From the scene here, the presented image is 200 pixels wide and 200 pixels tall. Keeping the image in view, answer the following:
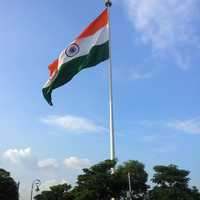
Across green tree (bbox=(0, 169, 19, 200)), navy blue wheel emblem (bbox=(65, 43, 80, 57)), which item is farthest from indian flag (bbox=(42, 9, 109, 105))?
green tree (bbox=(0, 169, 19, 200))

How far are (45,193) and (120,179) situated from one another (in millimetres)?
31159

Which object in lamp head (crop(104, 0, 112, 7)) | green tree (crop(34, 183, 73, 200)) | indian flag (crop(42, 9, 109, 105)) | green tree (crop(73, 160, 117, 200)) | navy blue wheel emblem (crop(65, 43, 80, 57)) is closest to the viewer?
indian flag (crop(42, 9, 109, 105))

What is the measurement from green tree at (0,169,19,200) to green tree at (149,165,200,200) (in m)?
33.3

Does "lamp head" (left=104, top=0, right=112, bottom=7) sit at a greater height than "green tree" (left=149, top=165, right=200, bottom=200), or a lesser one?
greater

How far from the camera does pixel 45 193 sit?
7006 cm

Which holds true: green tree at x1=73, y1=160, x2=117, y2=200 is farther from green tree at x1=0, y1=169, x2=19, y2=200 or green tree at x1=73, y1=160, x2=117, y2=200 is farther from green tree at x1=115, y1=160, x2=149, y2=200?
green tree at x1=0, y1=169, x2=19, y2=200

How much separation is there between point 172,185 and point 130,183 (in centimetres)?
527

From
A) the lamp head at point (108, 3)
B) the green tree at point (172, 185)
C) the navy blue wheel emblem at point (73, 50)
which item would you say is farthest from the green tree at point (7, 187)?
the lamp head at point (108, 3)

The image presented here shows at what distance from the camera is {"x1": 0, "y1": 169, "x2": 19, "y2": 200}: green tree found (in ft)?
233

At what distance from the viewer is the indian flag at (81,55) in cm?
3250

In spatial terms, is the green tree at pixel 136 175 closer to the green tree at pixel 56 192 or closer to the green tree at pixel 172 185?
the green tree at pixel 172 185

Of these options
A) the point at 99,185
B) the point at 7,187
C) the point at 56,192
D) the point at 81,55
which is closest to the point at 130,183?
the point at 99,185

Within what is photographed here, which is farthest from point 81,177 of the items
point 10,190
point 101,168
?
point 10,190

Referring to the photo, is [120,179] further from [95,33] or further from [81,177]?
[95,33]
